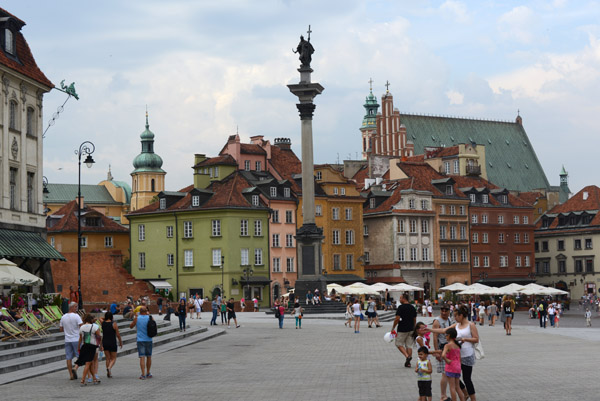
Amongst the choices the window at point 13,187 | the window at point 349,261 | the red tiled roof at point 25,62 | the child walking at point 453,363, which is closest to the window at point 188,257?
the window at point 349,261

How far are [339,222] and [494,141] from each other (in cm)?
4974

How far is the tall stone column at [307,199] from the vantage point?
67.1m

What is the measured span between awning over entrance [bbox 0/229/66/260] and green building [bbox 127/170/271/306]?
47321 millimetres

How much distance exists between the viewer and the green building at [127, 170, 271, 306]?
309 feet

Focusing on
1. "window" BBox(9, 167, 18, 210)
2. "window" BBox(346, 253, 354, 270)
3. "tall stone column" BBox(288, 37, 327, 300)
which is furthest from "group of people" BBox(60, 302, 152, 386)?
"window" BBox(346, 253, 354, 270)

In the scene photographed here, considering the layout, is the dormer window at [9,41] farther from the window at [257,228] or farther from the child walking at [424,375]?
the window at [257,228]

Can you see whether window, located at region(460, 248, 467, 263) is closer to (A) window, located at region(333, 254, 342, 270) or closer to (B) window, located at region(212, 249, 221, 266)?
(A) window, located at region(333, 254, 342, 270)

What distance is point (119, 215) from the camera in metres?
184

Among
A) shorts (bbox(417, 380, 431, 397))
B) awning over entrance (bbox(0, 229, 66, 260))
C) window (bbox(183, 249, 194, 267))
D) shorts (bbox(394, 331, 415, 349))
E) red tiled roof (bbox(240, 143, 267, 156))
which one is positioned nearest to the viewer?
shorts (bbox(417, 380, 431, 397))

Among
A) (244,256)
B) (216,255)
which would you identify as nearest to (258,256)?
(244,256)

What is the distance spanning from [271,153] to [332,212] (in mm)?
9281

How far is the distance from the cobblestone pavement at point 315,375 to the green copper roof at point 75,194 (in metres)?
143

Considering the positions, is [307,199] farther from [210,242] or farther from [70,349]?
[70,349]

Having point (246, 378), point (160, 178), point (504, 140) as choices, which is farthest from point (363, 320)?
point (160, 178)
